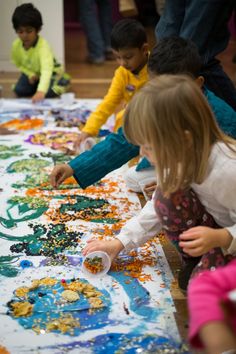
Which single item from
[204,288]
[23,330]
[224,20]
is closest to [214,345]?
[204,288]

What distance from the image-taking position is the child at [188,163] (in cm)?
102

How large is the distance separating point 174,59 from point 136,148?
34 cm

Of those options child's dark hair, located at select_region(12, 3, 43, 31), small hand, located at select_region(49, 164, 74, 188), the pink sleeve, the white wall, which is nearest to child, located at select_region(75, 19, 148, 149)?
small hand, located at select_region(49, 164, 74, 188)

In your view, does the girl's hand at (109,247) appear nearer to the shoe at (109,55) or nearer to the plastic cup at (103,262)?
the plastic cup at (103,262)

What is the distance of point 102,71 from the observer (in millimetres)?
3959

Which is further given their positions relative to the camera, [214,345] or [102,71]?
[102,71]

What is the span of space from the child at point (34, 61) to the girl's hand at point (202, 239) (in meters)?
2.04

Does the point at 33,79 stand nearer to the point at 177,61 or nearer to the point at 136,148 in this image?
the point at 136,148

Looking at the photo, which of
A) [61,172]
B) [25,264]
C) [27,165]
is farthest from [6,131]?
[25,264]

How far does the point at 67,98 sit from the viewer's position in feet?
10.1

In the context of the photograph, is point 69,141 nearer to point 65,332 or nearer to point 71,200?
point 71,200

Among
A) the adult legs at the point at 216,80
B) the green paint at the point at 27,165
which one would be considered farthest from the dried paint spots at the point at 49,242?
the adult legs at the point at 216,80

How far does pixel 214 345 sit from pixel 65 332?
0.52 m

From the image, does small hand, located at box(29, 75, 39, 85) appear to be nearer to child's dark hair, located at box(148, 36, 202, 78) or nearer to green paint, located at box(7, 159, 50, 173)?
green paint, located at box(7, 159, 50, 173)
